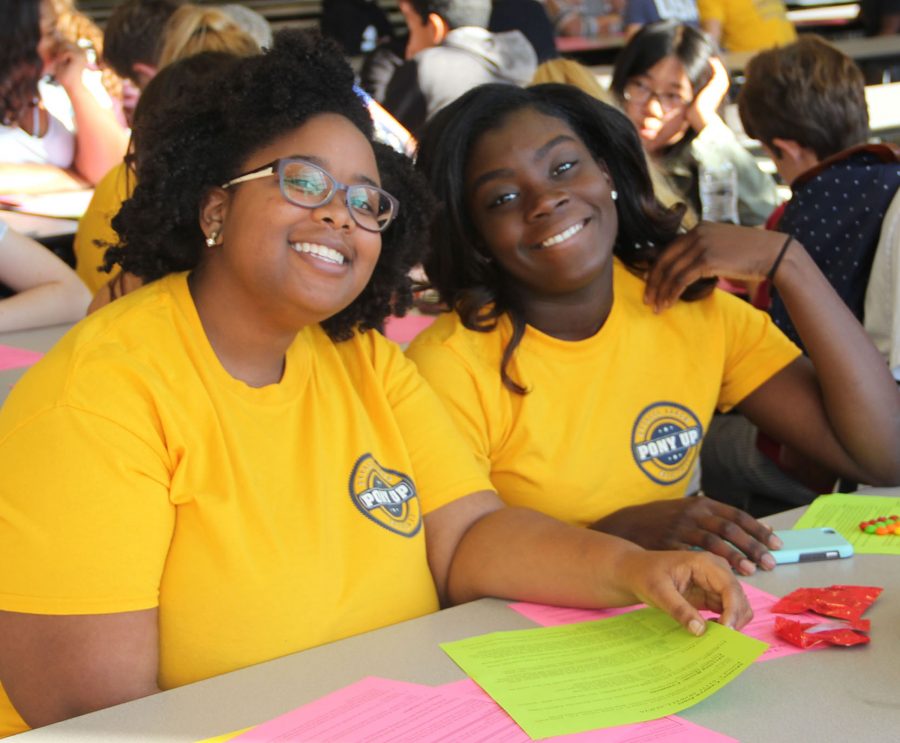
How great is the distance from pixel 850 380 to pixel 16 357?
1616mm

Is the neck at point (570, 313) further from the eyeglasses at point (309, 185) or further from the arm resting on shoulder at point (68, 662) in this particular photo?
the arm resting on shoulder at point (68, 662)

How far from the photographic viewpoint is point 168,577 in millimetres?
1276

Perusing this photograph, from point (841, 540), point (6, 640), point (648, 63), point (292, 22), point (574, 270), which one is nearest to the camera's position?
point (6, 640)

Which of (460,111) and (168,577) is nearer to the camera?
(168,577)

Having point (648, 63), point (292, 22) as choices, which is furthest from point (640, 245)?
point (292, 22)

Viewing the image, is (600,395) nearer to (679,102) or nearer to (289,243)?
(289,243)

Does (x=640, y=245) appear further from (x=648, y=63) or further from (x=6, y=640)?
(x=648, y=63)

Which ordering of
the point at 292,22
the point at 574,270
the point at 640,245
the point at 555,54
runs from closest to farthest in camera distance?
the point at 574,270 < the point at 640,245 < the point at 555,54 < the point at 292,22

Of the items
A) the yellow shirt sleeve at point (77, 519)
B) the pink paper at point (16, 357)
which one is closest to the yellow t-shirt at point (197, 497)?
the yellow shirt sleeve at point (77, 519)

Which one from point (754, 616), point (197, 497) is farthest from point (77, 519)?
point (754, 616)

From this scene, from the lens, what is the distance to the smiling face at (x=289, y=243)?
1382 mm

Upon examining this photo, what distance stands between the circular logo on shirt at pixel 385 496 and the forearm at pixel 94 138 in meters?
2.73

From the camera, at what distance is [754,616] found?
135 cm

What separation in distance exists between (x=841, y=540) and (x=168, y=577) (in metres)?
0.90
